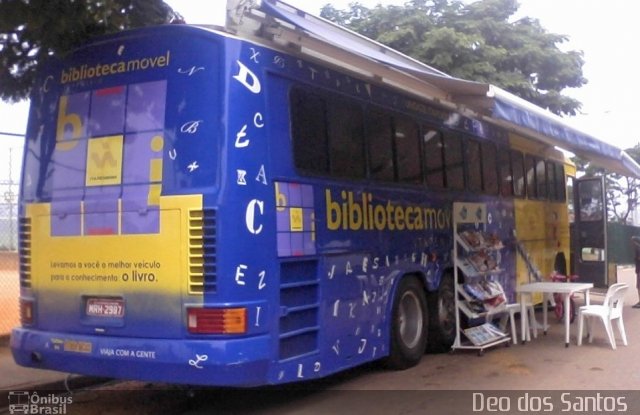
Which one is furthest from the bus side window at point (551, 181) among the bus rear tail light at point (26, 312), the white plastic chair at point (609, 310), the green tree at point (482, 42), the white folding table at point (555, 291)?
the bus rear tail light at point (26, 312)

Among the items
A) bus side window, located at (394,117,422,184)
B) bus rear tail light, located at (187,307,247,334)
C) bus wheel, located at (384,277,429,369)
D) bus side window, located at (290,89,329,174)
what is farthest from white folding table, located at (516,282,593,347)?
bus rear tail light, located at (187,307,247,334)

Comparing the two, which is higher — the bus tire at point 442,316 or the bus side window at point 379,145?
the bus side window at point 379,145

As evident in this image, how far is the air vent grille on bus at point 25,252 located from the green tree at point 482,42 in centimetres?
1075

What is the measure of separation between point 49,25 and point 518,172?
8.33 metres

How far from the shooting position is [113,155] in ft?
22.3

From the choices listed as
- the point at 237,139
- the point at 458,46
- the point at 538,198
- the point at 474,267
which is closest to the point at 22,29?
the point at 237,139

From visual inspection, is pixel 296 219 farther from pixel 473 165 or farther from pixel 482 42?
pixel 482 42

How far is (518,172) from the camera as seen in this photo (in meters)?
13.0

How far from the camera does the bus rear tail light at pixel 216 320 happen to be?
20.2ft

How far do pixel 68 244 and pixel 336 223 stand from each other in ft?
8.14

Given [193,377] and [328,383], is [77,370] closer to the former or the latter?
[193,377]

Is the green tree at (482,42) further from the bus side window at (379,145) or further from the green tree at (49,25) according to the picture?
the green tree at (49,25)

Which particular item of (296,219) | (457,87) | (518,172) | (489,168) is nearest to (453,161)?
(489,168)

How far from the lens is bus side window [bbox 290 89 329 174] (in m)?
7.13
